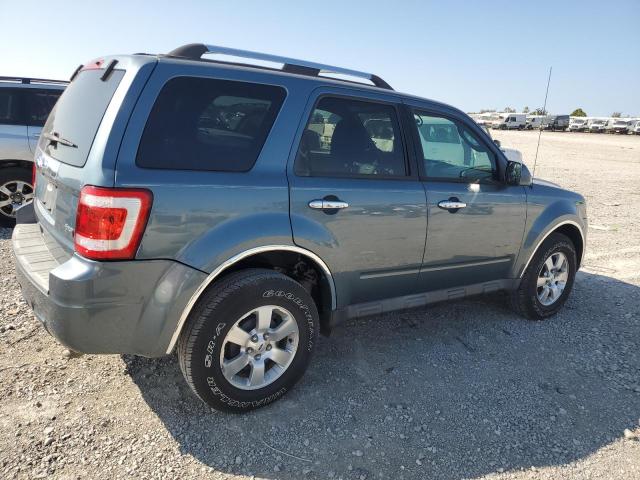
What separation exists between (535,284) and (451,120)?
1651 mm

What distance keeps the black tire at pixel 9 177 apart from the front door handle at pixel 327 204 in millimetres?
4930

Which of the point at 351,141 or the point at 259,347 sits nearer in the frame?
the point at 259,347

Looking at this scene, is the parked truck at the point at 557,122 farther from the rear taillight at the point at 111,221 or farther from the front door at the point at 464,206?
the rear taillight at the point at 111,221

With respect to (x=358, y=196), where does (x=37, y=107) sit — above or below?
above

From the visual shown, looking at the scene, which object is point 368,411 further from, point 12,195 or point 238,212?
point 12,195

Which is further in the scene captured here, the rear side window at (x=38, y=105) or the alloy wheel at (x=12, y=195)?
the rear side window at (x=38, y=105)

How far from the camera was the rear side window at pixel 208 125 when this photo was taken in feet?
7.98

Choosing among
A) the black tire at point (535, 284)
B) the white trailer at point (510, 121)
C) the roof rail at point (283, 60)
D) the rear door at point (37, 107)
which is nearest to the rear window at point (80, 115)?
the roof rail at point (283, 60)

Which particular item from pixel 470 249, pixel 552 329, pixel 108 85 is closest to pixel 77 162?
pixel 108 85

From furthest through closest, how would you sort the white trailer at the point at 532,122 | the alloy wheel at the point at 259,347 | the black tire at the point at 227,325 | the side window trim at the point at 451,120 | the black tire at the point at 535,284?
the white trailer at the point at 532,122
the black tire at the point at 535,284
the side window trim at the point at 451,120
the alloy wheel at the point at 259,347
the black tire at the point at 227,325

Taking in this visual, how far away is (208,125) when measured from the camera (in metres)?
2.59

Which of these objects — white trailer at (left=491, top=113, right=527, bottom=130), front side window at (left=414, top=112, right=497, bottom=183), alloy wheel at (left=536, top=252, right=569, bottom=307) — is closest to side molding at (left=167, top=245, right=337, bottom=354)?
front side window at (left=414, top=112, right=497, bottom=183)

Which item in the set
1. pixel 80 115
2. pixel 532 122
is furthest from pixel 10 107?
pixel 532 122

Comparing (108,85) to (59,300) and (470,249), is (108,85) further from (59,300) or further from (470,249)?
(470,249)
